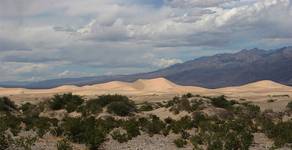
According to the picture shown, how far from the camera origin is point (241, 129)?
3203 centimetres

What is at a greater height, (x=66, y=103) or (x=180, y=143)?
(x=66, y=103)

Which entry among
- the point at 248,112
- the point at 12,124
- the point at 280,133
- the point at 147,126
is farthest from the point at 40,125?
the point at 248,112

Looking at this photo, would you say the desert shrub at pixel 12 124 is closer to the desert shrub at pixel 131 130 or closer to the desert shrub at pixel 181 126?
the desert shrub at pixel 131 130

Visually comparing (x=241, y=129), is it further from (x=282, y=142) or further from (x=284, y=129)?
(x=282, y=142)

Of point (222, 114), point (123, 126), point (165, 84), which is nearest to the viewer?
point (123, 126)

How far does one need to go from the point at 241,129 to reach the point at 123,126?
7438mm

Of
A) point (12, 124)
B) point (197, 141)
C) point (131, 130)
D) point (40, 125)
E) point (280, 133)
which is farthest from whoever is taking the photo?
A: point (12, 124)

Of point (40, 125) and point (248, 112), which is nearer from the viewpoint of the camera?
point (40, 125)

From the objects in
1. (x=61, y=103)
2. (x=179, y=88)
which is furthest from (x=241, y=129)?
(x=179, y=88)

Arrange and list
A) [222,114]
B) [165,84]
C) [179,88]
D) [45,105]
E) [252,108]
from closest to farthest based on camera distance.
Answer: [222,114] < [252,108] < [45,105] < [179,88] < [165,84]

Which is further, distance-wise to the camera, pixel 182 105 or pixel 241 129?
pixel 182 105

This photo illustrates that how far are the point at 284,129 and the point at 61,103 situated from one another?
86.6 ft

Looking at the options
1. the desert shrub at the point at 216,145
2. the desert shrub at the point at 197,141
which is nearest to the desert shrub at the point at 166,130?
the desert shrub at the point at 197,141

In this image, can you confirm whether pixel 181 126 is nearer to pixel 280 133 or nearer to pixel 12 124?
pixel 280 133
